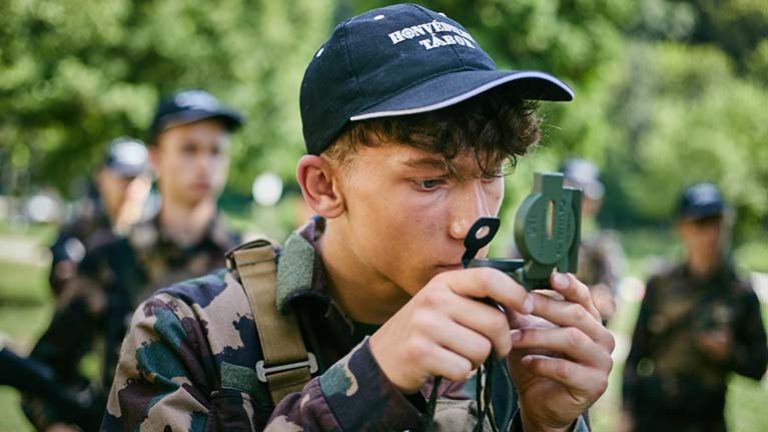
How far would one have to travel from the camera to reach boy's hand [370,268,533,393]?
4.91 ft

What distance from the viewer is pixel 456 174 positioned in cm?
179

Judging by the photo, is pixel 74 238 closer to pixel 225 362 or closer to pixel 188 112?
pixel 188 112

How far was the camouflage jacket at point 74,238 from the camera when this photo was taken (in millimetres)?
7562

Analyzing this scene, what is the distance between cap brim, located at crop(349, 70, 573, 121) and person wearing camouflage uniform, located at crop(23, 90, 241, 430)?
3058mm

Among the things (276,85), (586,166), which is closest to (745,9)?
(586,166)

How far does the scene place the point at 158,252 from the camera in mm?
4777

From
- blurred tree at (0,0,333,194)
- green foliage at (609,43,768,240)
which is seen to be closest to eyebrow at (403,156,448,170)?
blurred tree at (0,0,333,194)

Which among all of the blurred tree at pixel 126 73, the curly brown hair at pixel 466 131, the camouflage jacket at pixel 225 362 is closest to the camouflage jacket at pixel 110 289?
the camouflage jacket at pixel 225 362

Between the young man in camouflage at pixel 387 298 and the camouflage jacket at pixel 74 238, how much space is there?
5511 millimetres

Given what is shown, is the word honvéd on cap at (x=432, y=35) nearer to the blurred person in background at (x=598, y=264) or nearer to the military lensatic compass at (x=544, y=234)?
the military lensatic compass at (x=544, y=234)

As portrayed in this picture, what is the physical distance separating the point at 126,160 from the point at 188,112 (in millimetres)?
3197

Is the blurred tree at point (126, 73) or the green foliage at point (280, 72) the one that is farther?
the blurred tree at point (126, 73)

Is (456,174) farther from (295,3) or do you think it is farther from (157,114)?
(295,3)

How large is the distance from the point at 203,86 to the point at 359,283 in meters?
17.2
